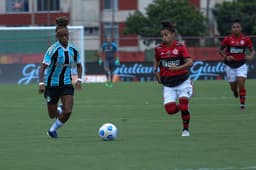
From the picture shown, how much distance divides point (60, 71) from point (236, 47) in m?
7.59

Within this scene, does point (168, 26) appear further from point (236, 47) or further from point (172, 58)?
point (236, 47)

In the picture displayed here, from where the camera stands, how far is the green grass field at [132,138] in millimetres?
9930

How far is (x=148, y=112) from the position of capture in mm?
18906

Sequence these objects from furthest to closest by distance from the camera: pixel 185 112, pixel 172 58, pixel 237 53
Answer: pixel 237 53, pixel 172 58, pixel 185 112

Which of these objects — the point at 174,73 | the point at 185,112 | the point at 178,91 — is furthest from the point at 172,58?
the point at 185,112

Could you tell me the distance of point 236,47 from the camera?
64.6 feet

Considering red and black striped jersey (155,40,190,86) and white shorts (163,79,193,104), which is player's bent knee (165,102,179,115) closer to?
white shorts (163,79,193,104)

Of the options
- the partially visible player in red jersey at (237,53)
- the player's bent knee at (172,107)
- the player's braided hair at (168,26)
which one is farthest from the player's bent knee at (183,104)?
the partially visible player in red jersey at (237,53)

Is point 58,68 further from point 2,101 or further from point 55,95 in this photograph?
point 2,101

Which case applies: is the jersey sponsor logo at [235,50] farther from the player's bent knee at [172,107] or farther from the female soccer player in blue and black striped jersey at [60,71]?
the female soccer player in blue and black striped jersey at [60,71]

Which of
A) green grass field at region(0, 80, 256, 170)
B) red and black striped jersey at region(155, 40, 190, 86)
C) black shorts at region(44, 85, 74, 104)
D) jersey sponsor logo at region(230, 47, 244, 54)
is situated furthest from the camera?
jersey sponsor logo at region(230, 47, 244, 54)

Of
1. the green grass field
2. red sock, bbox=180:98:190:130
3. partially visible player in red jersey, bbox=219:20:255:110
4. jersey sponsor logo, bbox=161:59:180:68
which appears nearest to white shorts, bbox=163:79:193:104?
red sock, bbox=180:98:190:130

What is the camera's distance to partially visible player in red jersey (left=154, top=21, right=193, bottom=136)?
13148mm

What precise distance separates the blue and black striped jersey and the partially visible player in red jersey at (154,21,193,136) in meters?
1.42
